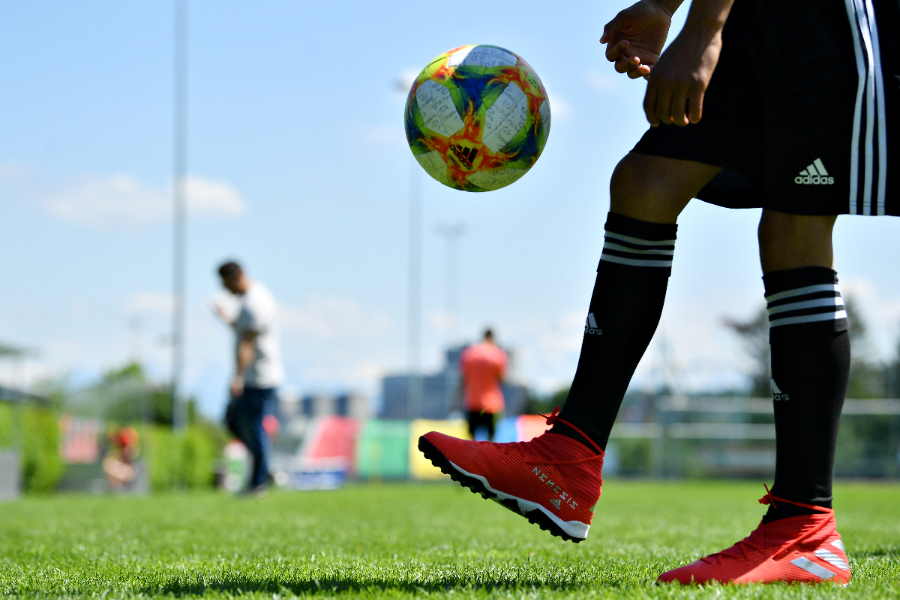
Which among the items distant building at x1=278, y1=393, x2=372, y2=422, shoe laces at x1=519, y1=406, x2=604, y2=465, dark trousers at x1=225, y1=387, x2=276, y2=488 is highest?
shoe laces at x1=519, y1=406, x2=604, y2=465

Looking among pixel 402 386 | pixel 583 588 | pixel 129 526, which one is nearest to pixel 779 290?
pixel 583 588

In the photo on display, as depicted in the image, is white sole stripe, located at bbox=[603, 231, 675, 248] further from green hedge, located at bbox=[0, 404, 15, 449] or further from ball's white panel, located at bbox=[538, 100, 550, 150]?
green hedge, located at bbox=[0, 404, 15, 449]

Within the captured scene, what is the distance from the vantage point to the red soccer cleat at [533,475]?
2.91 metres

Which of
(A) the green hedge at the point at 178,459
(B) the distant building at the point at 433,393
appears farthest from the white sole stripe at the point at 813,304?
(B) the distant building at the point at 433,393

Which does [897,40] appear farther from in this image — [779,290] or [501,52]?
[501,52]

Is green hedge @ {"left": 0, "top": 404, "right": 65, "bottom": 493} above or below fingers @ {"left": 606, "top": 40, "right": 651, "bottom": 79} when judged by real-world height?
below

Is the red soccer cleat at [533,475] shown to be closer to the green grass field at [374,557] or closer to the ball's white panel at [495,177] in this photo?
the green grass field at [374,557]

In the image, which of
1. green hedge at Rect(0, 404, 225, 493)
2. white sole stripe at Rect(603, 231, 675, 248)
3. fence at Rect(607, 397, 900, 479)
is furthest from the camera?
fence at Rect(607, 397, 900, 479)

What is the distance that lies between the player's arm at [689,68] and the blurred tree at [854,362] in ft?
99.7

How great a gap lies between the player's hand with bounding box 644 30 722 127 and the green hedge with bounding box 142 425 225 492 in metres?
25.1

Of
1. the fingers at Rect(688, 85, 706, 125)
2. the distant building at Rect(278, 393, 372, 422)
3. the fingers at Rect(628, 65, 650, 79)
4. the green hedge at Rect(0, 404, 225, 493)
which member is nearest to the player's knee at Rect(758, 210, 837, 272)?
the fingers at Rect(688, 85, 706, 125)

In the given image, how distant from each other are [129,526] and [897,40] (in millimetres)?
4997

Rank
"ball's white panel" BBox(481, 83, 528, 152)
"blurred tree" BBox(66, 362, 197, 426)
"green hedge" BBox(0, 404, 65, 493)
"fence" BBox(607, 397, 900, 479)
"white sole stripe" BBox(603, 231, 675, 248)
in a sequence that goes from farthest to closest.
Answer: "blurred tree" BBox(66, 362, 197, 426)
"fence" BBox(607, 397, 900, 479)
"green hedge" BBox(0, 404, 65, 493)
"ball's white panel" BBox(481, 83, 528, 152)
"white sole stripe" BBox(603, 231, 675, 248)

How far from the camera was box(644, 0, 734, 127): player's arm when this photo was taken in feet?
8.90
